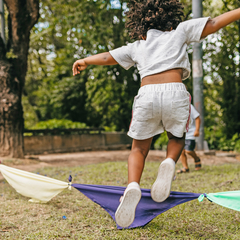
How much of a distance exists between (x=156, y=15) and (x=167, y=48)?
0.36m

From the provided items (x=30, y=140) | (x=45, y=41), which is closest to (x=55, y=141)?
(x=30, y=140)

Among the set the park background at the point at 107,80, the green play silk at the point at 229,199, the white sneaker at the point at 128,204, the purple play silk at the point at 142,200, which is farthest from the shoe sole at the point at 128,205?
the park background at the point at 107,80

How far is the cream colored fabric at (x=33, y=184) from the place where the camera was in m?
3.20

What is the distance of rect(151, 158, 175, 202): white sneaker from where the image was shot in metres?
2.28

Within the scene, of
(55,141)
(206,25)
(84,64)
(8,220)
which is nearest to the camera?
(206,25)

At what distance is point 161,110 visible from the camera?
2.36 metres

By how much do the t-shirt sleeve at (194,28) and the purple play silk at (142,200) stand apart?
1.44 metres

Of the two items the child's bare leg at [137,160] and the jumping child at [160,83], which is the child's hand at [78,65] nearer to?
the jumping child at [160,83]

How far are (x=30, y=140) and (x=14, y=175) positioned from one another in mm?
7492

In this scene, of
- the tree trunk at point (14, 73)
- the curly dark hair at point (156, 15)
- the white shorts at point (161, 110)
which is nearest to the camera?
the white shorts at point (161, 110)

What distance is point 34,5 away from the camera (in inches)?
299

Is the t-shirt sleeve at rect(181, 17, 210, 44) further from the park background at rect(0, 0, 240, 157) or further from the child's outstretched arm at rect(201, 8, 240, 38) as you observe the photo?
the park background at rect(0, 0, 240, 157)

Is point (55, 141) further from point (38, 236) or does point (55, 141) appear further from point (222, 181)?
point (38, 236)

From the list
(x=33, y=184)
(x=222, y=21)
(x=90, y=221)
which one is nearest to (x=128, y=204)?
(x=90, y=221)
